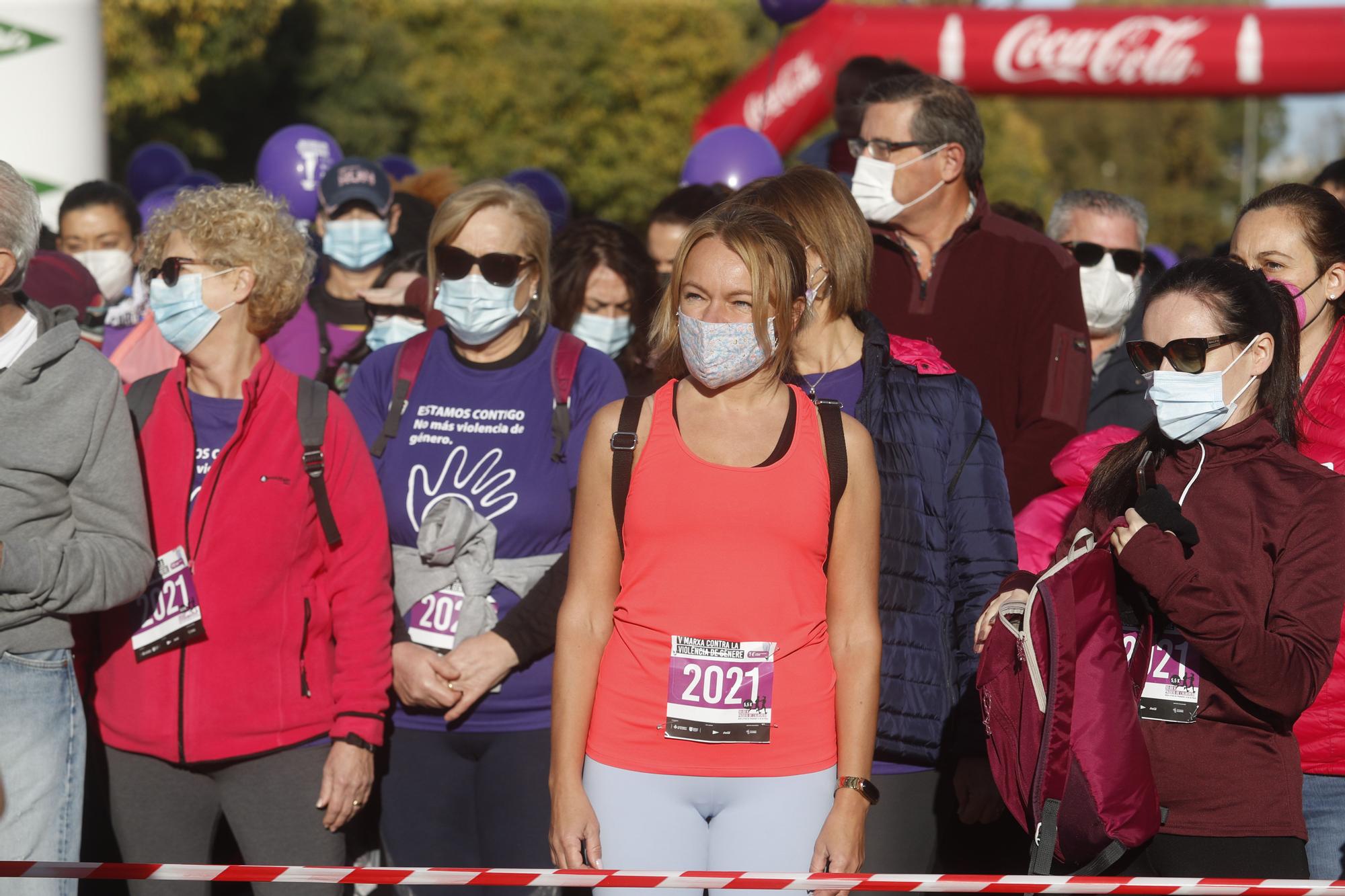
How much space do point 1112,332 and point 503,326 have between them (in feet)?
9.28

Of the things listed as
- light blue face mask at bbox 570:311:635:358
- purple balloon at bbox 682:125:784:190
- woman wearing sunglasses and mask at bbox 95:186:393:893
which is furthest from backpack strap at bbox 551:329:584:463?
purple balloon at bbox 682:125:784:190

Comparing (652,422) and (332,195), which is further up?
(332,195)

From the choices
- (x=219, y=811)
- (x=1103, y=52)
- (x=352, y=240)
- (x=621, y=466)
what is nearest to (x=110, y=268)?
(x=352, y=240)

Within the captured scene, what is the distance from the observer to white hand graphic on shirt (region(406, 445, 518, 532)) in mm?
3967

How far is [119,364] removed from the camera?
16.1 ft

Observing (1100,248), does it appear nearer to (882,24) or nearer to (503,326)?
(503,326)

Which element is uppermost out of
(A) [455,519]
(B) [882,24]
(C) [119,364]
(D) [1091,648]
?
(B) [882,24]

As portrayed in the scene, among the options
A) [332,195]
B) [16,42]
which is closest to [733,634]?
[332,195]

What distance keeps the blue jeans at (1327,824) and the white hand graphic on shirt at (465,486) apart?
212 centimetres

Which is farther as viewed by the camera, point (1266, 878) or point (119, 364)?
point (119, 364)

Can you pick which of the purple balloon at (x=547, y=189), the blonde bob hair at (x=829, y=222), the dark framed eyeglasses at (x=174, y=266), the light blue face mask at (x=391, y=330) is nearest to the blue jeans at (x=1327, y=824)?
the blonde bob hair at (x=829, y=222)

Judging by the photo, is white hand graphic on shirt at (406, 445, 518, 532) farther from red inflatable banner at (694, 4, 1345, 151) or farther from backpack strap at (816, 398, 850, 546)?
red inflatable banner at (694, 4, 1345, 151)

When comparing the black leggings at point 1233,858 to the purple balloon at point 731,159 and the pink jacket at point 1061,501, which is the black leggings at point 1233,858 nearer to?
the pink jacket at point 1061,501

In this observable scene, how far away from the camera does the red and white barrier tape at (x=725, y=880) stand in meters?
2.93
